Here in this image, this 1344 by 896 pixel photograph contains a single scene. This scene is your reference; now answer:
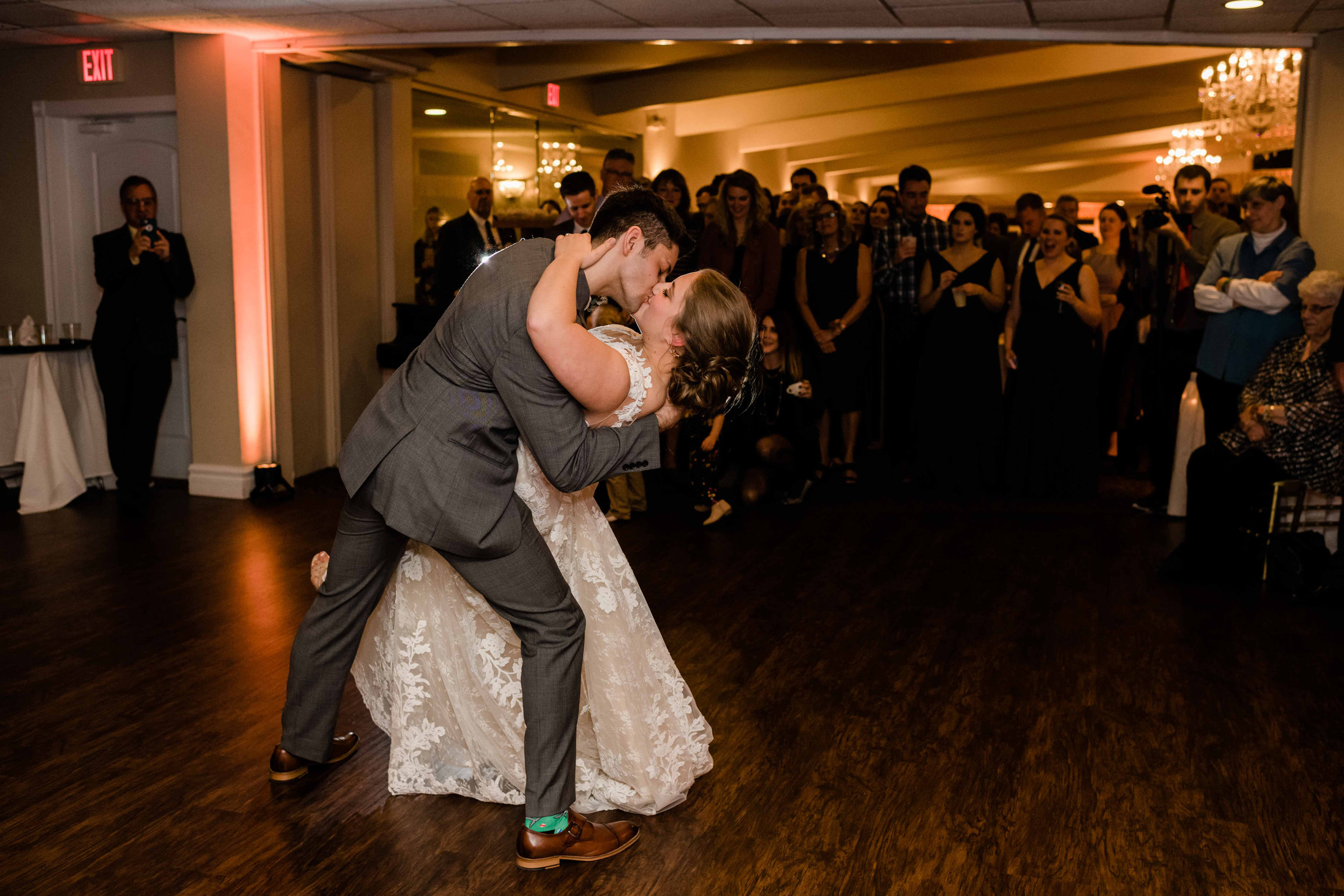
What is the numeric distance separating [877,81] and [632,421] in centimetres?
964

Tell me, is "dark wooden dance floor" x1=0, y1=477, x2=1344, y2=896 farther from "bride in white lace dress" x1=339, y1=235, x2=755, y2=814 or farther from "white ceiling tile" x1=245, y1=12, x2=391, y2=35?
"white ceiling tile" x1=245, y1=12, x2=391, y2=35

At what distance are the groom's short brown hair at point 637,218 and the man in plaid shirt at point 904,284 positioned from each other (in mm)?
4297

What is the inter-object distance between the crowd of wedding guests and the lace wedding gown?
2.57 m

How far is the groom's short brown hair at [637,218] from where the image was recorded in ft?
7.20

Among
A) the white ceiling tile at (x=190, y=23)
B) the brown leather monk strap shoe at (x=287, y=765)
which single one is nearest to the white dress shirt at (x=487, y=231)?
the white ceiling tile at (x=190, y=23)

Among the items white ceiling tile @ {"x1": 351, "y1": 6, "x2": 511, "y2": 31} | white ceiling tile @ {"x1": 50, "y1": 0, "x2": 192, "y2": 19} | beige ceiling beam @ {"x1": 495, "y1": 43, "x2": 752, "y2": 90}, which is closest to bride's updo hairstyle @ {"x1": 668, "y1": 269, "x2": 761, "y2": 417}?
white ceiling tile @ {"x1": 351, "y1": 6, "x2": 511, "y2": 31}

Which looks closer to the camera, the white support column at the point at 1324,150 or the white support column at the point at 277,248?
the white support column at the point at 1324,150

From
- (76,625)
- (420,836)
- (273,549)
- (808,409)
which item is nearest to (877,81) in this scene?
(808,409)

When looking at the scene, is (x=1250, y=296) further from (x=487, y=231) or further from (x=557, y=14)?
(x=487, y=231)

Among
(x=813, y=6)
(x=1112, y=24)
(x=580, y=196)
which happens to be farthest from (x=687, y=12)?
(x=1112, y=24)

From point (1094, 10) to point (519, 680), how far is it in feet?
13.0

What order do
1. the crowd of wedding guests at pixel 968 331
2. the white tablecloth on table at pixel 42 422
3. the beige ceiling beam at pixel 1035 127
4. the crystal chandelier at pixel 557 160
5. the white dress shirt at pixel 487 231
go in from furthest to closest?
the beige ceiling beam at pixel 1035 127, the crystal chandelier at pixel 557 160, the white dress shirt at pixel 487 231, the white tablecloth on table at pixel 42 422, the crowd of wedding guests at pixel 968 331

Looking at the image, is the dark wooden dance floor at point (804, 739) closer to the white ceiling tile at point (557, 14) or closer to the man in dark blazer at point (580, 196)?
the man in dark blazer at point (580, 196)

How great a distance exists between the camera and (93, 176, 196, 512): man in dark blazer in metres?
5.82
